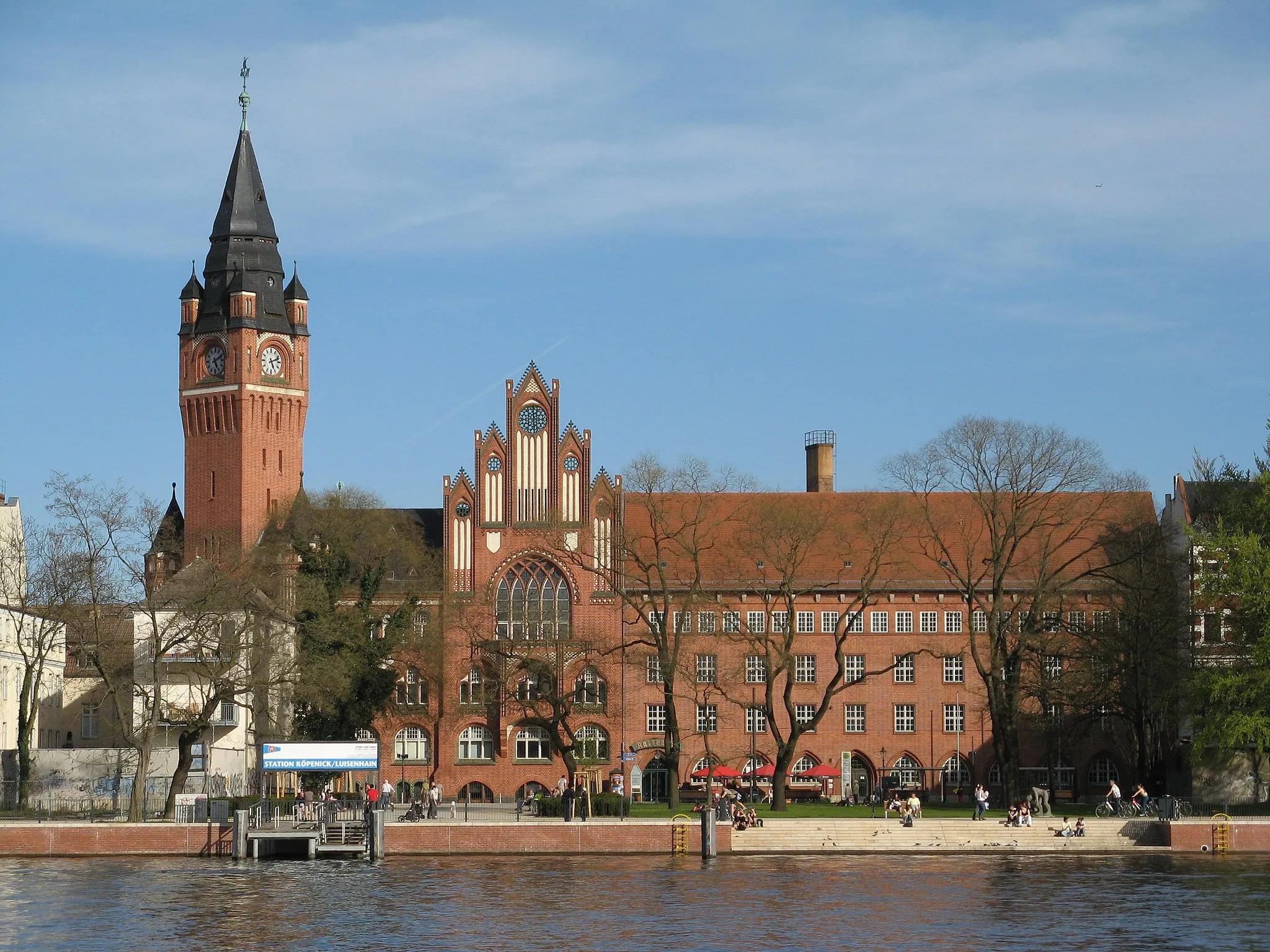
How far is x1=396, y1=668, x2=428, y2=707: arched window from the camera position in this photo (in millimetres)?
95312

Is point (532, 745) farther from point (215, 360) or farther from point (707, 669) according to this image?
point (215, 360)

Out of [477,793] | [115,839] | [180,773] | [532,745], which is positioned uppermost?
[532,745]

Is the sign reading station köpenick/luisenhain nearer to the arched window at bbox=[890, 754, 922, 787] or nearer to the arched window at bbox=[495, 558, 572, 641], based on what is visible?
the arched window at bbox=[495, 558, 572, 641]

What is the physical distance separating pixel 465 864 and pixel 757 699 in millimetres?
36251

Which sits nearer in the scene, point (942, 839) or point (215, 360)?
point (942, 839)

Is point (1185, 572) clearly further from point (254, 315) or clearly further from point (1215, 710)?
point (254, 315)

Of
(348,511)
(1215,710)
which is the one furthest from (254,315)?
(1215,710)

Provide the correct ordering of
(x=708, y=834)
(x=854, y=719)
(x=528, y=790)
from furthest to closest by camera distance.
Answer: (x=854, y=719) < (x=528, y=790) < (x=708, y=834)

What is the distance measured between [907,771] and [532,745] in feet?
61.5

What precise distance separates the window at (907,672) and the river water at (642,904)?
98.3 ft

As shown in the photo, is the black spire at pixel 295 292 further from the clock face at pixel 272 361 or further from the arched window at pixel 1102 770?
the arched window at pixel 1102 770

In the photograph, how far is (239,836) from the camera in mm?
66188

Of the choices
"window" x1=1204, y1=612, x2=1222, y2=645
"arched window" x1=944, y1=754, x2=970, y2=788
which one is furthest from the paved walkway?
"arched window" x1=944, y1=754, x2=970, y2=788

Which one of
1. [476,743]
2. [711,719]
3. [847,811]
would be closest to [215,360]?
[476,743]
